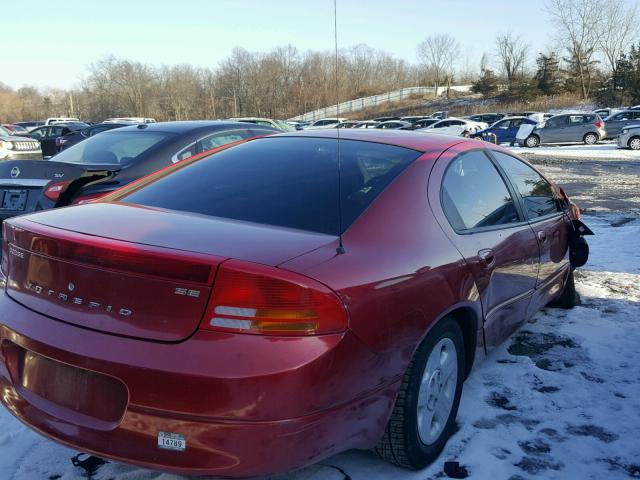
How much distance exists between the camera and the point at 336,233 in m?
2.44

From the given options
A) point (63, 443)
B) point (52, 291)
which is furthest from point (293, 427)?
point (52, 291)

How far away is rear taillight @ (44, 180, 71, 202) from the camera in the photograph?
Result: 16.7 feet

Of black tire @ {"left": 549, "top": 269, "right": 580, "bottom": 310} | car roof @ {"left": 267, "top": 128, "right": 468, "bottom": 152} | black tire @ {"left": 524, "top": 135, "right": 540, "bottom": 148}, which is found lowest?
black tire @ {"left": 549, "top": 269, "right": 580, "bottom": 310}

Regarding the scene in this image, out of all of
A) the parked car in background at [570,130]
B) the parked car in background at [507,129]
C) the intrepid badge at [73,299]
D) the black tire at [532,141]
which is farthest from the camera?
the parked car in background at [507,129]

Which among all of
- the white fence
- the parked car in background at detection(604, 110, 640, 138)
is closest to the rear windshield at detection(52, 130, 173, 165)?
the parked car in background at detection(604, 110, 640, 138)

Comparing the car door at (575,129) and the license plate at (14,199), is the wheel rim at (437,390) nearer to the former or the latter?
the license plate at (14,199)

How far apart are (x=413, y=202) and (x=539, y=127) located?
28930mm

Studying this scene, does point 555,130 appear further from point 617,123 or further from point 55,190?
point 55,190

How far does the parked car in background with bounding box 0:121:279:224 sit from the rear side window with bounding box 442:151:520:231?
3.31 m

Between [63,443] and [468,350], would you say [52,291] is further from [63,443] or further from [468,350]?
[468,350]

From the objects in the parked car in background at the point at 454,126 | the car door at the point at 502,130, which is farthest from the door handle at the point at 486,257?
the parked car in background at the point at 454,126

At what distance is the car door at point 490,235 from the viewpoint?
119 inches

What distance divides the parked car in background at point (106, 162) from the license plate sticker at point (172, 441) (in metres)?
3.59

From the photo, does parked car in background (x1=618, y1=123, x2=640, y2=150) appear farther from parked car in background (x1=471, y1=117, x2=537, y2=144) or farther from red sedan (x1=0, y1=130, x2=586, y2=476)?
red sedan (x1=0, y1=130, x2=586, y2=476)
